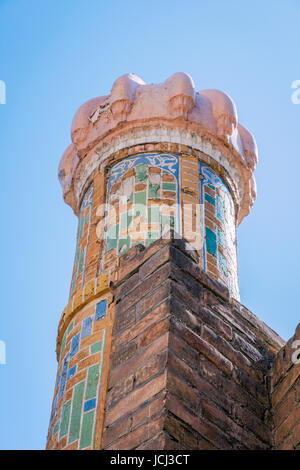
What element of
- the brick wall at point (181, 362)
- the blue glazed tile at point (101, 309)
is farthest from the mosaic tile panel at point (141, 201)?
the blue glazed tile at point (101, 309)

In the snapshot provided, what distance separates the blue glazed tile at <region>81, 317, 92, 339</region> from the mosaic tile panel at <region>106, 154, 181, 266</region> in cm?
75

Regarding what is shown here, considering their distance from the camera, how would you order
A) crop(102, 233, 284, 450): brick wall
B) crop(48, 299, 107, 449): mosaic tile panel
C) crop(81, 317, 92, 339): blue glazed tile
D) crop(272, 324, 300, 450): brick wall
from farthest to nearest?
crop(81, 317, 92, 339): blue glazed tile, crop(272, 324, 300, 450): brick wall, crop(48, 299, 107, 449): mosaic tile panel, crop(102, 233, 284, 450): brick wall

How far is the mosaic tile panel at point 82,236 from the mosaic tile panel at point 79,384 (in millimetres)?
731

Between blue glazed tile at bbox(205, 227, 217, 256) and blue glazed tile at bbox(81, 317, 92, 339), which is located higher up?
blue glazed tile at bbox(205, 227, 217, 256)

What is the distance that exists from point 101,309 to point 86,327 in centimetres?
16

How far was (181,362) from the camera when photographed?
5.07m

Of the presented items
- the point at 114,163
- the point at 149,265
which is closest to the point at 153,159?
the point at 114,163

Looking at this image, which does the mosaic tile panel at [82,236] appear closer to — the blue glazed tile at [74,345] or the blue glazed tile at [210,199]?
the blue glazed tile at [74,345]

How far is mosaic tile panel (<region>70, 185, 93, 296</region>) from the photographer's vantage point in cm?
685

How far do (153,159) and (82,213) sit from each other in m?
0.79

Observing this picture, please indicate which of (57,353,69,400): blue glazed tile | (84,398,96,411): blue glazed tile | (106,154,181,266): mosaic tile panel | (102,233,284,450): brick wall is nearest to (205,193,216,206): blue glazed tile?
(106,154,181,266): mosaic tile panel

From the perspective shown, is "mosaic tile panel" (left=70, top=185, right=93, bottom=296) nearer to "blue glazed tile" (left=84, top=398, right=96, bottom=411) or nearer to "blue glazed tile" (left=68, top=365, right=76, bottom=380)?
"blue glazed tile" (left=68, top=365, right=76, bottom=380)
